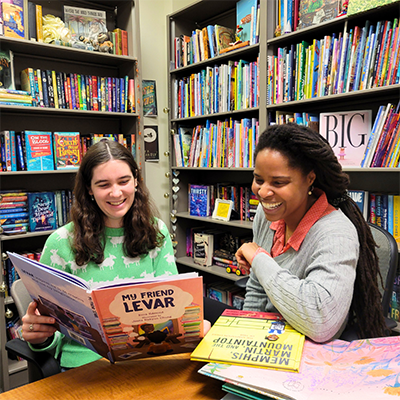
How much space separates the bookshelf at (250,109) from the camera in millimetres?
1786

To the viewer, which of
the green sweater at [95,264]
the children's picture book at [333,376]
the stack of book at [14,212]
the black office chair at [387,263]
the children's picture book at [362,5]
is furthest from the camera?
the stack of book at [14,212]

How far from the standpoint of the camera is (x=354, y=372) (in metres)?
0.65

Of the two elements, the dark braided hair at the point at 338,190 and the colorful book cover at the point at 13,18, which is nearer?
the dark braided hair at the point at 338,190

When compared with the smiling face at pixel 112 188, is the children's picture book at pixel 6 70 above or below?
above

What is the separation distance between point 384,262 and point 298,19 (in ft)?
4.76

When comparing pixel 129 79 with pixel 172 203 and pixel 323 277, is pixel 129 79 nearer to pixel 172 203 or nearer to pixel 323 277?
pixel 172 203

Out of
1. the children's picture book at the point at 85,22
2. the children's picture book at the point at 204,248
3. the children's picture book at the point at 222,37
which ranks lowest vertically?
the children's picture book at the point at 204,248

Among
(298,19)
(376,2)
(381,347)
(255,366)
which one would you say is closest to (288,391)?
(255,366)

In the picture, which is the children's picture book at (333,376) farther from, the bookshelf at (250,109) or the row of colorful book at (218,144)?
the row of colorful book at (218,144)

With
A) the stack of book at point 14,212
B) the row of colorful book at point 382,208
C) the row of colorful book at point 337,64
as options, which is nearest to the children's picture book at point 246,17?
the row of colorful book at point 337,64

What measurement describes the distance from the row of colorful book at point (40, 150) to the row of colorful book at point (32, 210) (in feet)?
0.58

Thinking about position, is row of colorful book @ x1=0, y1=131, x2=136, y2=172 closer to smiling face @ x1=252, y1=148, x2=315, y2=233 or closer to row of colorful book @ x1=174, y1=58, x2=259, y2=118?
row of colorful book @ x1=174, y1=58, x2=259, y2=118

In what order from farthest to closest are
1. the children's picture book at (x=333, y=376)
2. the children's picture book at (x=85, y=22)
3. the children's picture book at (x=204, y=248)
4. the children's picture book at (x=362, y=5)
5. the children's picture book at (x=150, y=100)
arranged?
the children's picture book at (x=150, y=100) < the children's picture book at (x=204, y=248) < the children's picture book at (x=85, y=22) < the children's picture book at (x=362, y=5) < the children's picture book at (x=333, y=376)

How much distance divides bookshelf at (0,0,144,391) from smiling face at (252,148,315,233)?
64.8 inches
